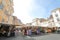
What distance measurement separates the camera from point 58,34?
204cm

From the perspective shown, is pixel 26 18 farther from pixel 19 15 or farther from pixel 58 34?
pixel 58 34

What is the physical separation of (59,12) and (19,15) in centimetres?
61

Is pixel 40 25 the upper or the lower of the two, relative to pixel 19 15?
lower

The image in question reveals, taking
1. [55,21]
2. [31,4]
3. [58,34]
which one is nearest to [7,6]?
[31,4]

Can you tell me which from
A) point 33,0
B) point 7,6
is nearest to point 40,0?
point 33,0

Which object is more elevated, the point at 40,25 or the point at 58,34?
the point at 40,25

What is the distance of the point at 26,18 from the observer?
80.1 inches

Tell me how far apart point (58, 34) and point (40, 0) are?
596 mm

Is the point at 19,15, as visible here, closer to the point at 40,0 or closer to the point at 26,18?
the point at 26,18

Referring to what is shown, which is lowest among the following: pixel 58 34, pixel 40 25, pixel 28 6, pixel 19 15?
pixel 58 34

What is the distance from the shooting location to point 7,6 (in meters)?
2.05

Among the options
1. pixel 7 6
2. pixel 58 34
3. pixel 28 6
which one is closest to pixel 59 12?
pixel 58 34

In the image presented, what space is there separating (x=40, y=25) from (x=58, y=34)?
31 cm

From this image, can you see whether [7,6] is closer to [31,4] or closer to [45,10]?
[31,4]
